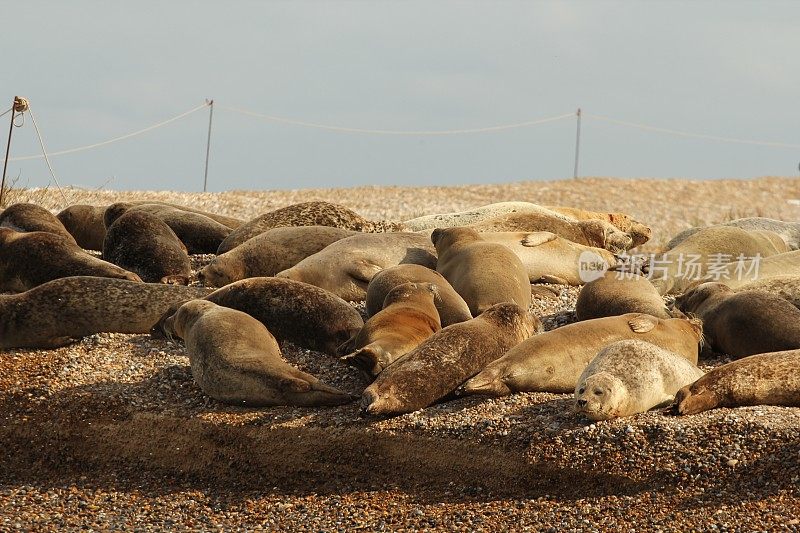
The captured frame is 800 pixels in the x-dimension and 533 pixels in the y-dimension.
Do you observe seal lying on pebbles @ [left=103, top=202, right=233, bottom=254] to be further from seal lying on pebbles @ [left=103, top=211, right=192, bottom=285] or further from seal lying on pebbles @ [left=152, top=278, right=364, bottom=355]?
seal lying on pebbles @ [left=152, top=278, right=364, bottom=355]

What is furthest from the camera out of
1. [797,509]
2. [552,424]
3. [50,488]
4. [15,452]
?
[15,452]

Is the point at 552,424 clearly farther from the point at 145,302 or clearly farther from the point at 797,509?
the point at 145,302

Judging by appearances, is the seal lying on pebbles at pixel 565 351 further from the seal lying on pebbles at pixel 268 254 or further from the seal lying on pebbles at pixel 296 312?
the seal lying on pebbles at pixel 268 254

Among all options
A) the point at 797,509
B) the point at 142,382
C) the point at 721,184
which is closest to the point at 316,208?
the point at 142,382

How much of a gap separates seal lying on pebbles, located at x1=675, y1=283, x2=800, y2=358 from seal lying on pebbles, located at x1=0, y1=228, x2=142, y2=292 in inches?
178

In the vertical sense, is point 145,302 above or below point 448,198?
above

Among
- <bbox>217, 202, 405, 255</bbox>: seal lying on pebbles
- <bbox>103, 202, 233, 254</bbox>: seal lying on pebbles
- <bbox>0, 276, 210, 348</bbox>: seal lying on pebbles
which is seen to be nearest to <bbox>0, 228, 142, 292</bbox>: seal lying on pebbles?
<bbox>0, 276, 210, 348</bbox>: seal lying on pebbles

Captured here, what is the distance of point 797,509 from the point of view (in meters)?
5.08

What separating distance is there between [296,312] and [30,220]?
4.37 metres

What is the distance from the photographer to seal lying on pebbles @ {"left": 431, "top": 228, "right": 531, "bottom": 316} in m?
8.32

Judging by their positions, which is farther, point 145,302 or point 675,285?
point 675,285

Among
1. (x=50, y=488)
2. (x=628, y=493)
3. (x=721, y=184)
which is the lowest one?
(x=721, y=184)

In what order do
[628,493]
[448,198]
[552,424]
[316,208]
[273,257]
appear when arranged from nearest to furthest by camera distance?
[628,493] → [552,424] → [273,257] → [316,208] → [448,198]

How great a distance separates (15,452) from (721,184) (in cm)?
1777
